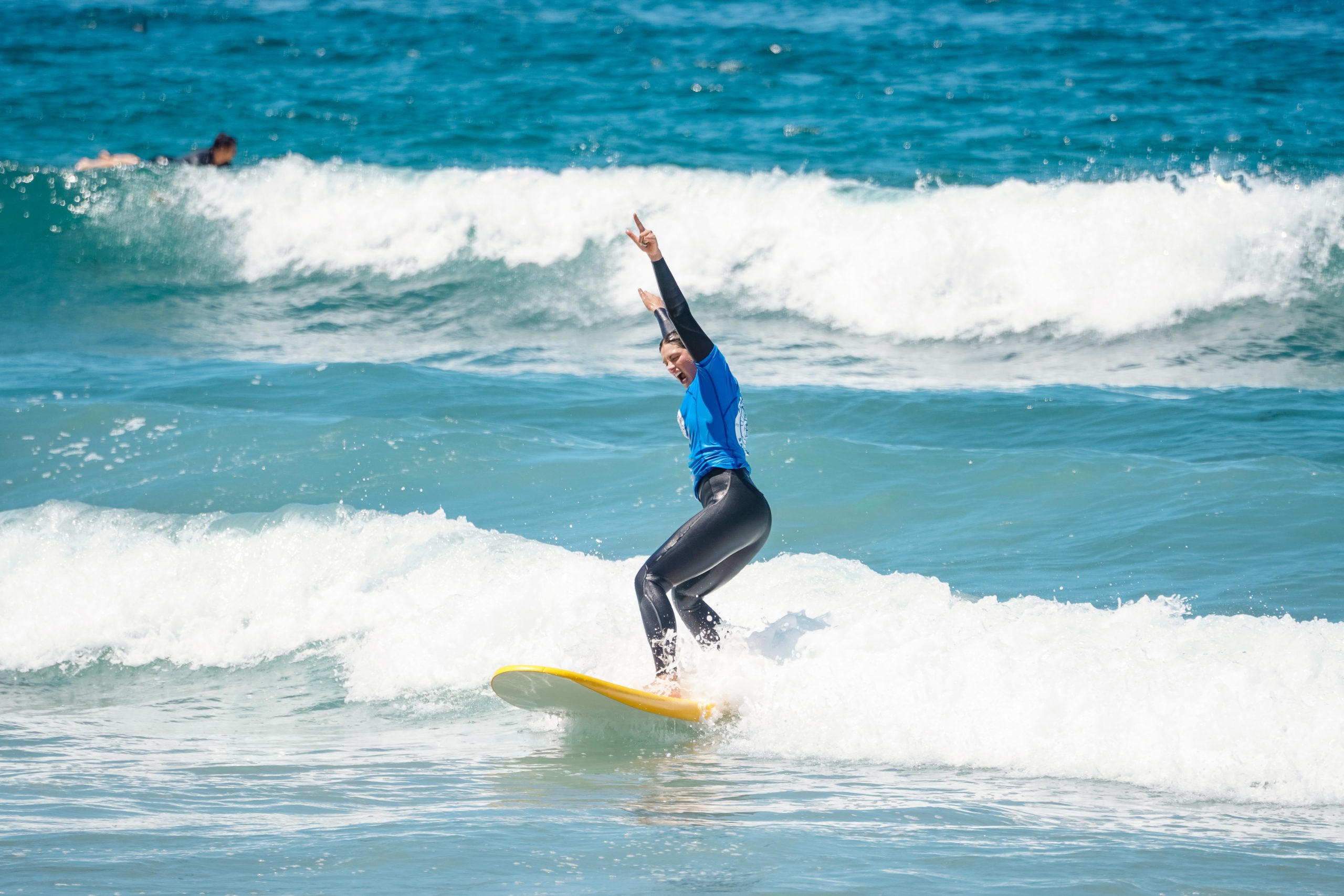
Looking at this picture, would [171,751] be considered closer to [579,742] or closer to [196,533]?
[579,742]

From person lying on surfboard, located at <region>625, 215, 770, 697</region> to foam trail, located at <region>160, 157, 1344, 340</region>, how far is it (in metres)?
8.81

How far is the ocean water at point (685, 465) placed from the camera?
186 inches

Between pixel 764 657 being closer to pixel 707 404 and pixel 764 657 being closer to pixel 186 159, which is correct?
pixel 707 404

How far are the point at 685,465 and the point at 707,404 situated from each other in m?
4.06

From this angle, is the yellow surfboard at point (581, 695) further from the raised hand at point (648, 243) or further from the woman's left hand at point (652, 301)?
the raised hand at point (648, 243)

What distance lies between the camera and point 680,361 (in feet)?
18.9

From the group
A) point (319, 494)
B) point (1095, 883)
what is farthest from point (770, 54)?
point (1095, 883)

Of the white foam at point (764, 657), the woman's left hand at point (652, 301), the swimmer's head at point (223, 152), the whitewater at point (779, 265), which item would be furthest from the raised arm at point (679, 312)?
the swimmer's head at point (223, 152)

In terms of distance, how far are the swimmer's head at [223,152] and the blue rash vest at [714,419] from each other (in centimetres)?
1521

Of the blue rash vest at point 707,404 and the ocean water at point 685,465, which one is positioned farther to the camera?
the blue rash vest at point 707,404

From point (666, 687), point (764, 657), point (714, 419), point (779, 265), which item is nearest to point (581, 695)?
point (666, 687)

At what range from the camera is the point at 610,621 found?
639 centimetres

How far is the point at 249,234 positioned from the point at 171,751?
13731 mm

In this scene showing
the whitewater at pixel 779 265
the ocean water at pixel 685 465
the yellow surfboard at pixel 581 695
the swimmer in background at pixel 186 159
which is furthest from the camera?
→ the swimmer in background at pixel 186 159
